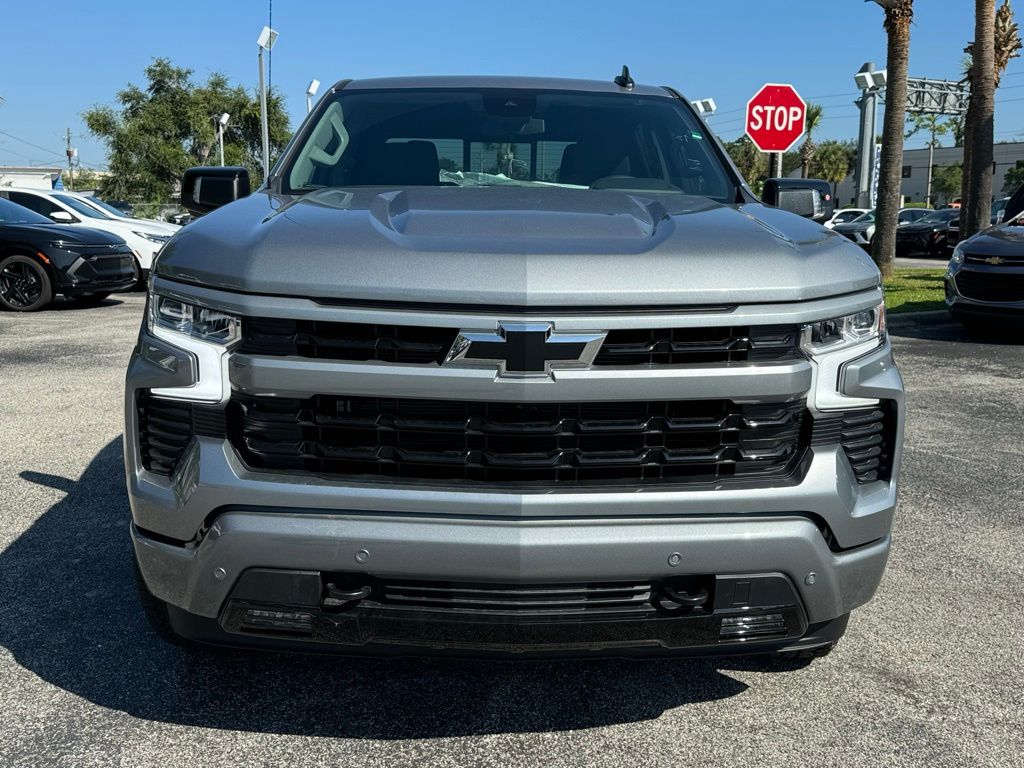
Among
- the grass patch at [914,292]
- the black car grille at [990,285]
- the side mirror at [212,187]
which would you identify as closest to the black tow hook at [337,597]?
the side mirror at [212,187]

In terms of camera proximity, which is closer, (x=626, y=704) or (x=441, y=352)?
(x=441, y=352)

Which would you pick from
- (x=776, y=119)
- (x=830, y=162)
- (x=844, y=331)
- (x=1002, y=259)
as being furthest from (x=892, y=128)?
(x=830, y=162)

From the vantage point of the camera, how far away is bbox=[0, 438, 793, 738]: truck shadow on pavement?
9.08 ft

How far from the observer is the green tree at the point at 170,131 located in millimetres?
55406

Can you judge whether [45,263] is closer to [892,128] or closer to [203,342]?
[203,342]

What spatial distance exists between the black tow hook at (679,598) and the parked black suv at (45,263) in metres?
12.1

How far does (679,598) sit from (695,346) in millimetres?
582

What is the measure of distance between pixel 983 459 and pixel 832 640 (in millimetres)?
3557

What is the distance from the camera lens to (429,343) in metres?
2.27

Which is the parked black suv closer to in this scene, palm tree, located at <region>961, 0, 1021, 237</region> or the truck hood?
the truck hood

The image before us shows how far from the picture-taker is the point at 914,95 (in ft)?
151

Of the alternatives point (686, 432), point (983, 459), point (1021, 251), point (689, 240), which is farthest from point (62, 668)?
point (1021, 251)

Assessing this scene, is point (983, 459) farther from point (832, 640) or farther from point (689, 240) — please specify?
point (689, 240)

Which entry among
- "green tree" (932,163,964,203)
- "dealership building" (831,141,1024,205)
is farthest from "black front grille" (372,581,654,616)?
"dealership building" (831,141,1024,205)
